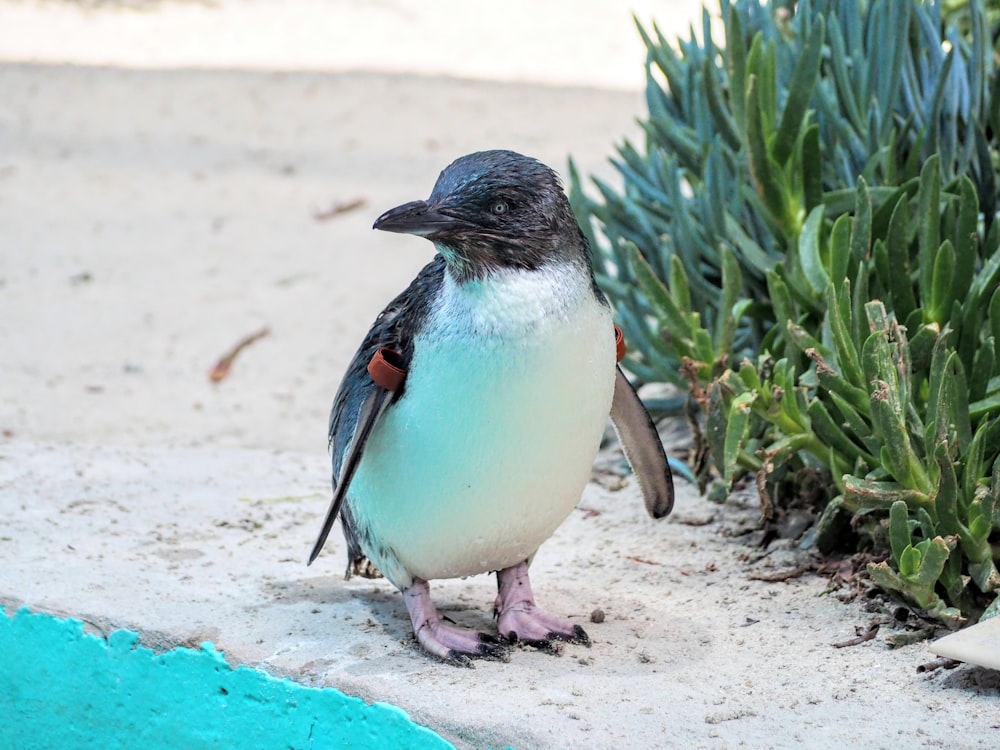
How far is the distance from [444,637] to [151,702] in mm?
552

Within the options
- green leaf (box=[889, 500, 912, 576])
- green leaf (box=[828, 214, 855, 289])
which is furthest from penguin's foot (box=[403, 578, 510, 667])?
green leaf (box=[828, 214, 855, 289])

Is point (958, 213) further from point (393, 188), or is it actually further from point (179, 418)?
point (393, 188)

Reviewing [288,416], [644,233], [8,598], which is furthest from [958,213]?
[288,416]

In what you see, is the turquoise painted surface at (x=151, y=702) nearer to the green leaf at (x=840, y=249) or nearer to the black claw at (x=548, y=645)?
the black claw at (x=548, y=645)

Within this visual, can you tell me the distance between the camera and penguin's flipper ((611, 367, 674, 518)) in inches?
104

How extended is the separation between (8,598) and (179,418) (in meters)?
2.03

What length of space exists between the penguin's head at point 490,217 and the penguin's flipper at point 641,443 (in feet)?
1.59

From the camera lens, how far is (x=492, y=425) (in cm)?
224

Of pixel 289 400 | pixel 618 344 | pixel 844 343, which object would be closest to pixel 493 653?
pixel 618 344

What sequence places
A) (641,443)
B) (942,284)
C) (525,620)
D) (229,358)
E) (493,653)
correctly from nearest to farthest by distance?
(493,653) < (525,620) < (641,443) < (942,284) < (229,358)

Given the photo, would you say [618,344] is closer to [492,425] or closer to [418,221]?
[492,425]

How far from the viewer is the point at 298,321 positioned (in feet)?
18.1

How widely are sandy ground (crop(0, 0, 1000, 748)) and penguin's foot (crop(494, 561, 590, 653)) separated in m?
0.06

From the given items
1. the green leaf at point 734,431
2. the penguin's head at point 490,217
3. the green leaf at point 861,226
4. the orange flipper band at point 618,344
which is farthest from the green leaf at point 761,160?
the penguin's head at point 490,217
